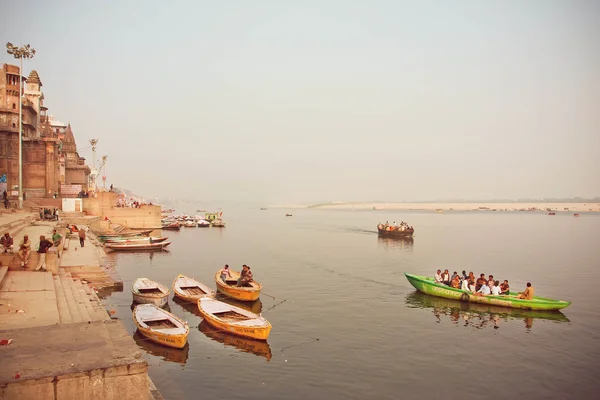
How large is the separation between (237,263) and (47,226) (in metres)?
19.3

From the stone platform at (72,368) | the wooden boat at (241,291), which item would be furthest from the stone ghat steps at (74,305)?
the wooden boat at (241,291)

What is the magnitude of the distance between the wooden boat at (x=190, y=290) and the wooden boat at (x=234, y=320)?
9.81ft

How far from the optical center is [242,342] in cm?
2142

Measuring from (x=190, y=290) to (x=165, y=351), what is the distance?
10.8 m

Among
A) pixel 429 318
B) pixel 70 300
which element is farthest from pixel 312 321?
pixel 70 300

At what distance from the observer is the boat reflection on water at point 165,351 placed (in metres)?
19.3

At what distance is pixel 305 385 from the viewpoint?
17297mm

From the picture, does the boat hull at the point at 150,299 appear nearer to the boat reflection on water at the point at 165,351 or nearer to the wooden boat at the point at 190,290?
the wooden boat at the point at 190,290

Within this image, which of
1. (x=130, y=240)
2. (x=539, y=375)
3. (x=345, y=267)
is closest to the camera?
(x=539, y=375)

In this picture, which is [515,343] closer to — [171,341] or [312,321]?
[312,321]

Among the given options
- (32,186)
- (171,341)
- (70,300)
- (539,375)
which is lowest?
(539,375)

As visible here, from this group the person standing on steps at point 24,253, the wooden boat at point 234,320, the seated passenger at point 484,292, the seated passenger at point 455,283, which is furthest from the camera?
the seated passenger at point 455,283

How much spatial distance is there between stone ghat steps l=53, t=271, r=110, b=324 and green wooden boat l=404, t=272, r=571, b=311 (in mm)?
21309

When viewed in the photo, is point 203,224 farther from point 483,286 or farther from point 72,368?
point 72,368
